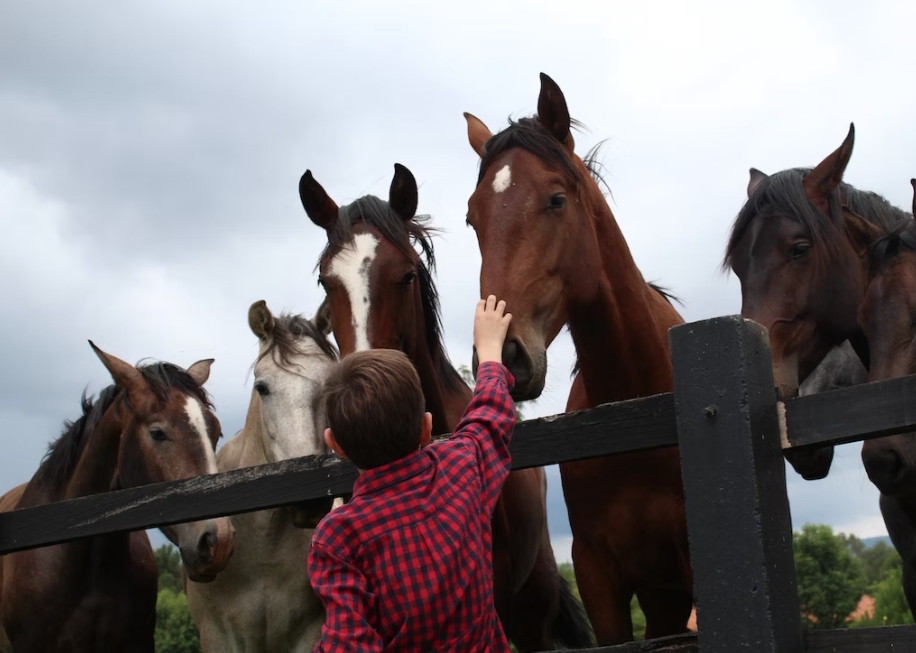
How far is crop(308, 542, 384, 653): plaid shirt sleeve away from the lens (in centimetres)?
198

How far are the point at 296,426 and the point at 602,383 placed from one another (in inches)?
65.4

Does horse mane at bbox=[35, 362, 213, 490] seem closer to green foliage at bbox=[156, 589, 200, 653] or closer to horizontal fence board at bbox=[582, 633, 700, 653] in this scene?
horizontal fence board at bbox=[582, 633, 700, 653]

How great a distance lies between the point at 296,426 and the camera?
4.80m

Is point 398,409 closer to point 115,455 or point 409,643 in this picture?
point 409,643

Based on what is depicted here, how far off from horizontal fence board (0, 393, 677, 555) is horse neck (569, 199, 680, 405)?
1295 mm

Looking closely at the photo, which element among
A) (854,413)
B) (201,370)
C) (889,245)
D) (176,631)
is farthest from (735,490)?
(176,631)

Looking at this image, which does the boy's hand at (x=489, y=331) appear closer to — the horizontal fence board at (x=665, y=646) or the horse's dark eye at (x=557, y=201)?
the horizontal fence board at (x=665, y=646)

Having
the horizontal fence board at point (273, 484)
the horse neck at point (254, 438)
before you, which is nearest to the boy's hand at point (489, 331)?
the horizontal fence board at point (273, 484)

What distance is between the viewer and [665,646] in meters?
2.38

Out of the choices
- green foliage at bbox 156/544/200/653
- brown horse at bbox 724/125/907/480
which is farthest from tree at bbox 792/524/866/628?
brown horse at bbox 724/125/907/480

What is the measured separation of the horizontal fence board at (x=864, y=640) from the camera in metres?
2.01

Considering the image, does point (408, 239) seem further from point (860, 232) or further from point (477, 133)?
point (860, 232)

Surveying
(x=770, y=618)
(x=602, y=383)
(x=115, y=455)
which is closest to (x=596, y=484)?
(x=602, y=383)

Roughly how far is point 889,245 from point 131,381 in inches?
165
